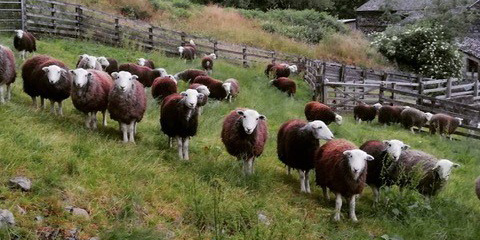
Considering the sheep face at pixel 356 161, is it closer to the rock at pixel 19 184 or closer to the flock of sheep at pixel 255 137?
the flock of sheep at pixel 255 137

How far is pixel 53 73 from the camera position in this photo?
7535mm

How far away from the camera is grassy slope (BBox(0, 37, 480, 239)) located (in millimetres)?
4355

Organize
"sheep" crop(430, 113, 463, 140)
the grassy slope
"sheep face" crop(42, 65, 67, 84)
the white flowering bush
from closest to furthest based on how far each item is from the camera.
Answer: the grassy slope
"sheep face" crop(42, 65, 67, 84)
"sheep" crop(430, 113, 463, 140)
the white flowering bush

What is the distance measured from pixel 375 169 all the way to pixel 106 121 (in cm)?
503

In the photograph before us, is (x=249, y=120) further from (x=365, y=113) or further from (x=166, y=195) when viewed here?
(x=365, y=113)

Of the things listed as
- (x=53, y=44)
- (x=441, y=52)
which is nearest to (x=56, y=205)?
(x=53, y=44)

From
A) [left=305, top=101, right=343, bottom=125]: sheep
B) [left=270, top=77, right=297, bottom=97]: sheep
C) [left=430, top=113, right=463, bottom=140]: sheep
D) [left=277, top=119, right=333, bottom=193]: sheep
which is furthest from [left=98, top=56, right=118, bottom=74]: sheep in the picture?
[left=430, top=113, right=463, bottom=140]: sheep

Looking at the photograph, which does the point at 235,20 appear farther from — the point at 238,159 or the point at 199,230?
the point at 199,230

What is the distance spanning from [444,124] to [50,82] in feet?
38.1

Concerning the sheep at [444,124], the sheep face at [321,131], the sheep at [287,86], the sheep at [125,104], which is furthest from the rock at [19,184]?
the sheep at [287,86]

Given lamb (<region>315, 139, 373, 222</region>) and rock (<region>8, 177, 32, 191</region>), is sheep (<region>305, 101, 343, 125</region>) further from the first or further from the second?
rock (<region>8, 177, 32, 191</region>)

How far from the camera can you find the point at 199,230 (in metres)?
4.55

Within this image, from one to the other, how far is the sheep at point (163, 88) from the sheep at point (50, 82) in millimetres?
2648

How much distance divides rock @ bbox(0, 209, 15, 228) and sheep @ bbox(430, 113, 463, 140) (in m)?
12.8
